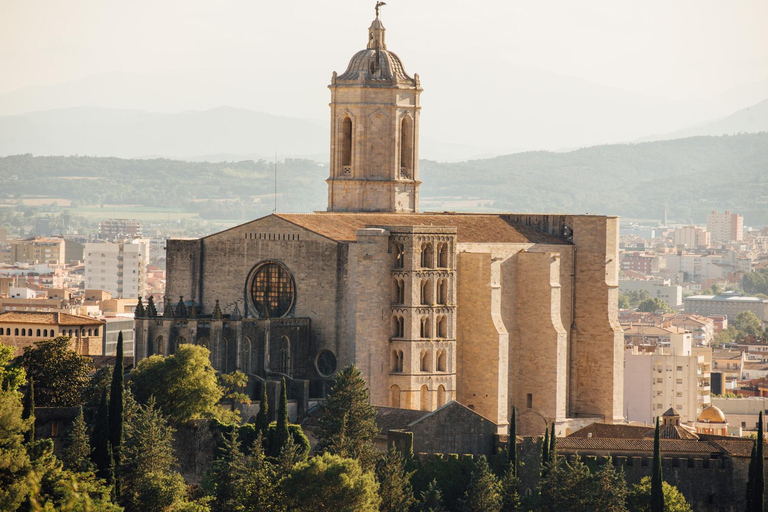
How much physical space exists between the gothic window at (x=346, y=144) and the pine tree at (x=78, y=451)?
1001 inches

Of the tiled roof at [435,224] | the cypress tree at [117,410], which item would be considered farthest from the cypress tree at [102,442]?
the tiled roof at [435,224]

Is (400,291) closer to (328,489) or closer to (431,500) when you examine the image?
(431,500)

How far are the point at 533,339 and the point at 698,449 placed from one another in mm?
12377

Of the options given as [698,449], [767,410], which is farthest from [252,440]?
[767,410]

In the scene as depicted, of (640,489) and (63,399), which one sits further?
(63,399)

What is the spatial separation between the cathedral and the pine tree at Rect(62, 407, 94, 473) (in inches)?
417

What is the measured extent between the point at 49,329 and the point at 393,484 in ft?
148

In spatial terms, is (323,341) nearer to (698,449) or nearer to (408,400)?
(408,400)

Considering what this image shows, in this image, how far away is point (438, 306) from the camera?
247ft

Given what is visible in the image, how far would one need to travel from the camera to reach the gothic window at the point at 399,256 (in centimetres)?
7503

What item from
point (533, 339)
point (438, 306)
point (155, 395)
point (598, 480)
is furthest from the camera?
point (533, 339)

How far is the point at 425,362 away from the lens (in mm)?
75312

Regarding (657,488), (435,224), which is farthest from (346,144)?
(657,488)

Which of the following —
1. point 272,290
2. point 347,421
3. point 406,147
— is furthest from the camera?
point 406,147
